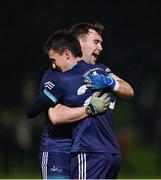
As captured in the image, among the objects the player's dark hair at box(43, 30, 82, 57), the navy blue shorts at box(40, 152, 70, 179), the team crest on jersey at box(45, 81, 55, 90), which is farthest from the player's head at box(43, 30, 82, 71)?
the navy blue shorts at box(40, 152, 70, 179)

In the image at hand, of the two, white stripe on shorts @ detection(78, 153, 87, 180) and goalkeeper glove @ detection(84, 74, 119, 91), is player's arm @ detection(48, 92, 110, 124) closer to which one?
goalkeeper glove @ detection(84, 74, 119, 91)

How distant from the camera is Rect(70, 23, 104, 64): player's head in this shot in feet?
19.5

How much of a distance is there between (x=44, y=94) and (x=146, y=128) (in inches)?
203

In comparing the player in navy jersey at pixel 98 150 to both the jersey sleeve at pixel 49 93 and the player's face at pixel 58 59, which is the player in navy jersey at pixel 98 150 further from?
the player's face at pixel 58 59

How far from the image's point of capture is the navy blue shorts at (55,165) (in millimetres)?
5863

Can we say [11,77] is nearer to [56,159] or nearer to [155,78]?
[155,78]

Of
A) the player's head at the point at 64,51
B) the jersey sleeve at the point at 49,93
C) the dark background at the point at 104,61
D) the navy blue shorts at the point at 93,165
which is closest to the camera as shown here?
the navy blue shorts at the point at 93,165

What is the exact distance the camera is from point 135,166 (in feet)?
34.8

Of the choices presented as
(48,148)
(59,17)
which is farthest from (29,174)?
(48,148)

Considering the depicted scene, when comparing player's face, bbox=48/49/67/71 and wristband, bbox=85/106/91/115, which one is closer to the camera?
wristband, bbox=85/106/91/115

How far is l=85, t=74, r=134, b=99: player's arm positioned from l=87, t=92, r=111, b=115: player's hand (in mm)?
67

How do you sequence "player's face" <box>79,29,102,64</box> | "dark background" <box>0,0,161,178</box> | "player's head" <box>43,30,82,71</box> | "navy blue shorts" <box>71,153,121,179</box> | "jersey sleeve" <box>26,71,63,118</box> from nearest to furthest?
1. "navy blue shorts" <box>71,153,121,179</box>
2. "jersey sleeve" <box>26,71,63,118</box>
3. "player's head" <box>43,30,82,71</box>
4. "player's face" <box>79,29,102,64</box>
5. "dark background" <box>0,0,161,178</box>

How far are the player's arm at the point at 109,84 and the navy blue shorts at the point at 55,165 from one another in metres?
0.55

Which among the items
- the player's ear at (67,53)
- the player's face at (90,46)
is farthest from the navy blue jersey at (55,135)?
the player's face at (90,46)
